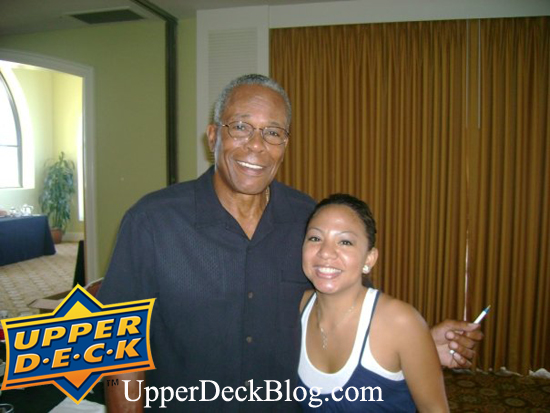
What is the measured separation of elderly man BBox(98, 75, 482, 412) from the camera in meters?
1.13

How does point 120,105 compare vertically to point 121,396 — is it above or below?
above

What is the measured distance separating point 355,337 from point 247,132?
0.72m

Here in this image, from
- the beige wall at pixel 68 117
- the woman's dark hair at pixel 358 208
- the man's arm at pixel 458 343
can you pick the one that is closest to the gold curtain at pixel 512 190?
the man's arm at pixel 458 343

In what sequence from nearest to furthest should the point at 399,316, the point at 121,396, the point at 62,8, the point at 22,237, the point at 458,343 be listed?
the point at 121,396
the point at 399,316
the point at 458,343
the point at 22,237
the point at 62,8

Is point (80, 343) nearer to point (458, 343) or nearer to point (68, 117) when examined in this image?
point (458, 343)

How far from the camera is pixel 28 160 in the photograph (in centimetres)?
175

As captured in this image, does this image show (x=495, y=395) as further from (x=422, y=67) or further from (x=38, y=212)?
(x=38, y=212)

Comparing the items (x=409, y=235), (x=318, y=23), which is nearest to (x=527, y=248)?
(x=409, y=235)

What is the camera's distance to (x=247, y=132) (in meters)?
1.25

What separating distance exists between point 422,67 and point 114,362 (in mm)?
3062

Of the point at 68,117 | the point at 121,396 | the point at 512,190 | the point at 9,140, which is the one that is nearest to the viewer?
the point at 121,396

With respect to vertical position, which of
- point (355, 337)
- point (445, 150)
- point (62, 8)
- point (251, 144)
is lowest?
point (355, 337)

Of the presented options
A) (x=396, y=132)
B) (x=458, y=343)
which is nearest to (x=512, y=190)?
(x=396, y=132)

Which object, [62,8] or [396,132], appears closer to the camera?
[62,8]
